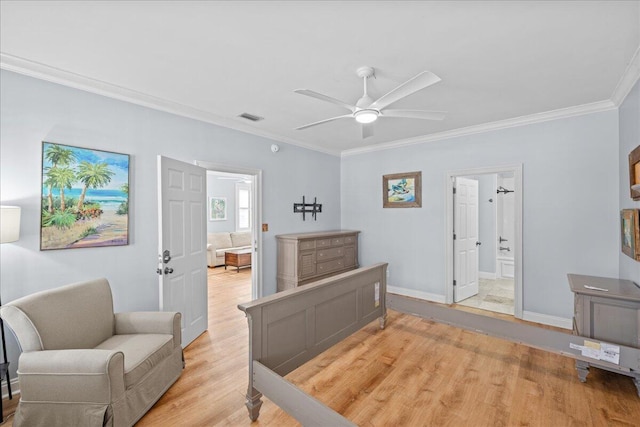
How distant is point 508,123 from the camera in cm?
391

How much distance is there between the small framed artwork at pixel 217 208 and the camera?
8406 millimetres

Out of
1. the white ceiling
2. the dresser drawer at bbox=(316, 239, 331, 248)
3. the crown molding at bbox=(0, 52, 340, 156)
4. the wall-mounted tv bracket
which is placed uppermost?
the white ceiling

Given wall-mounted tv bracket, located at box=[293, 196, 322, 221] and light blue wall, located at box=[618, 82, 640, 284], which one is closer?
light blue wall, located at box=[618, 82, 640, 284]

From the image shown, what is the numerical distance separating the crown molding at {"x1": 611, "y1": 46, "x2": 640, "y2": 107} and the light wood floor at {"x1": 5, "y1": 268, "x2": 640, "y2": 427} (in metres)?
2.67

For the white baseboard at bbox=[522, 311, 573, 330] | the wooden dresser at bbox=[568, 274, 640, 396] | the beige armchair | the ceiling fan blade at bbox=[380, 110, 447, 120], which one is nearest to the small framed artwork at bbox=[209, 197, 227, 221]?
the beige armchair

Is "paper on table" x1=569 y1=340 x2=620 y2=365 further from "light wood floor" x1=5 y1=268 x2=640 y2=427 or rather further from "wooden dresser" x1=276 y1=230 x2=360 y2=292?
"wooden dresser" x1=276 y1=230 x2=360 y2=292

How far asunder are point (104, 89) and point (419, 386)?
3.98 m

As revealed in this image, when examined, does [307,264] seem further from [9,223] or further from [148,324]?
[9,223]

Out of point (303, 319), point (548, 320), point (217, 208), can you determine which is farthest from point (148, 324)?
point (217, 208)

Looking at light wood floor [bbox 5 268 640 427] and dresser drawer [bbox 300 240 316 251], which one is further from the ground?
dresser drawer [bbox 300 240 316 251]

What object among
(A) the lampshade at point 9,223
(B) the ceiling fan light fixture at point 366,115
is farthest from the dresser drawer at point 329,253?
(A) the lampshade at point 9,223

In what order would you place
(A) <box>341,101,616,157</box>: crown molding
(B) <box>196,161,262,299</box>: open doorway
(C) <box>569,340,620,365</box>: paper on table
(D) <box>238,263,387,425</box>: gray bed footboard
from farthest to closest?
(B) <box>196,161,262,299</box>: open doorway
(A) <box>341,101,616,157</box>: crown molding
(C) <box>569,340,620,365</box>: paper on table
(D) <box>238,263,387,425</box>: gray bed footboard

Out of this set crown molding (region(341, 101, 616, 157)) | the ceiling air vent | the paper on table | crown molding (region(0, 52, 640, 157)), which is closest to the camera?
the paper on table

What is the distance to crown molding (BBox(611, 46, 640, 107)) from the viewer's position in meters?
2.37
